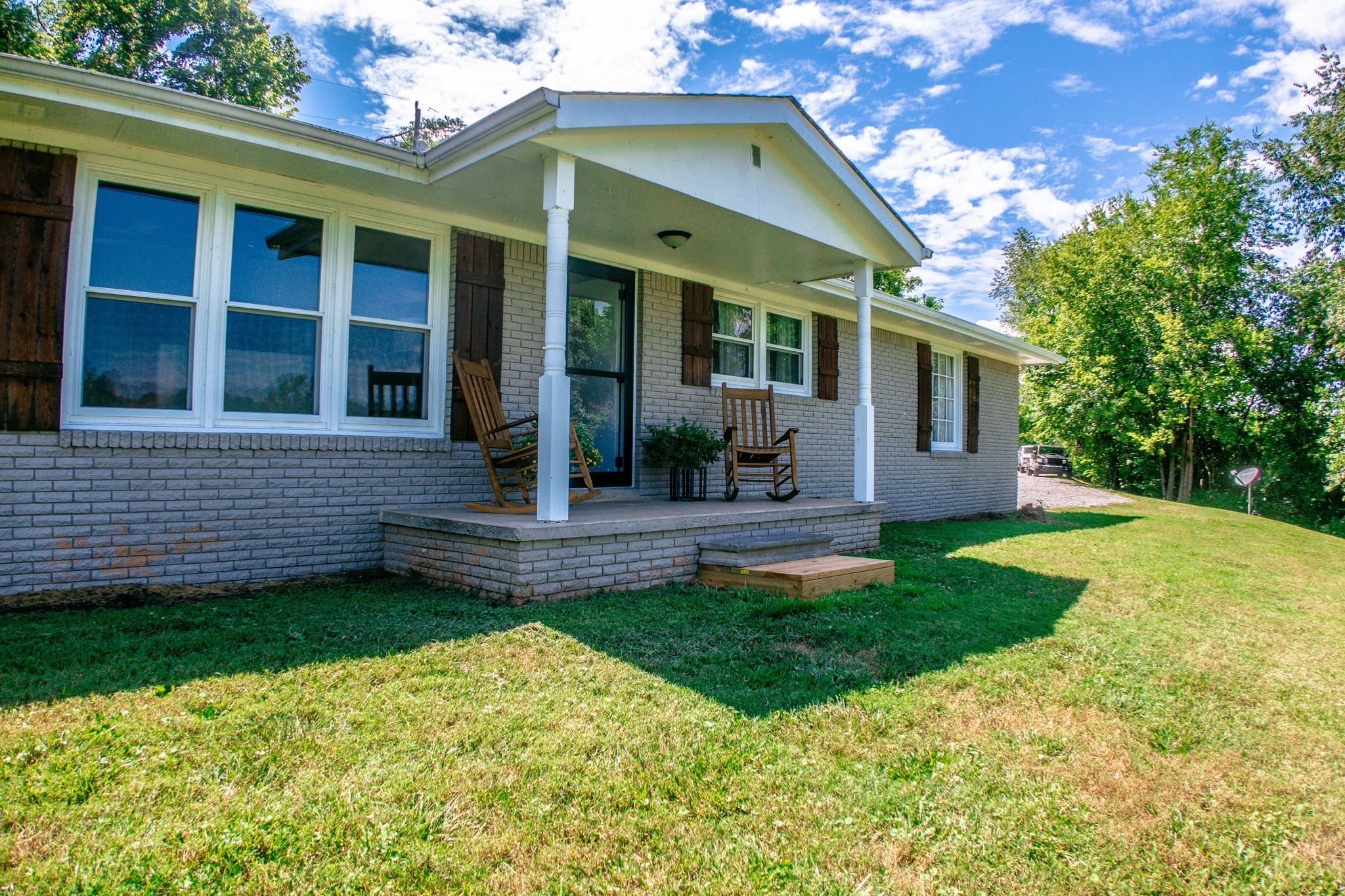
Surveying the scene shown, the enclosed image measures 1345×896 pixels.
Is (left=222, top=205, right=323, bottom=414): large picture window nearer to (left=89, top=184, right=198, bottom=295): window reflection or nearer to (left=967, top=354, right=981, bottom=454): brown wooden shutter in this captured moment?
(left=89, top=184, right=198, bottom=295): window reflection

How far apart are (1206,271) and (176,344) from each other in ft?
67.0

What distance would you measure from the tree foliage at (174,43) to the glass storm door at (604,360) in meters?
15.0

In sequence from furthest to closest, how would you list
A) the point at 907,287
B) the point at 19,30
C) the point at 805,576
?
the point at 907,287
the point at 19,30
the point at 805,576

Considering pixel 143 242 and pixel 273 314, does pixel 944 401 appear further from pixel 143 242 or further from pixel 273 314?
pixel 143 242

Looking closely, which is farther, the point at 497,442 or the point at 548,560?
the point at 497,442

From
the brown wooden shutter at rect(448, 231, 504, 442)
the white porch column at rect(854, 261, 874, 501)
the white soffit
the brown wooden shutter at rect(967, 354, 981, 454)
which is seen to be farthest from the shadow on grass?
the brown wooden shutter at rect(967, 354, 981, 454)

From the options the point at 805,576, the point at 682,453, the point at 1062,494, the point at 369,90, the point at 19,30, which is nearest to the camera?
the point at 805,576

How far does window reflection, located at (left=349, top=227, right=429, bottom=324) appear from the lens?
16.2 ft

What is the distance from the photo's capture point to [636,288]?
6.53 m

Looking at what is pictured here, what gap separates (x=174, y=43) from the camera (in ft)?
54.0

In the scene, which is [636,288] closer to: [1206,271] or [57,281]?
[57,281]

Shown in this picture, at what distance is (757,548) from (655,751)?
2645 millimetres

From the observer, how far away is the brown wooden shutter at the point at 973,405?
1131cm

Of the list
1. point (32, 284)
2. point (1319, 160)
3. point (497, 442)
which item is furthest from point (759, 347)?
point (1319, 160)
